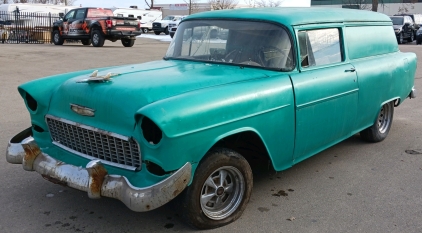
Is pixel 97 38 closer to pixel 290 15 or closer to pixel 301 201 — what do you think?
pixel 290 15

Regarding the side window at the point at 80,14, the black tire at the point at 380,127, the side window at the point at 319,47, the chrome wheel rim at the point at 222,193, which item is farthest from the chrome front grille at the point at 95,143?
the side window at the point at 80,14

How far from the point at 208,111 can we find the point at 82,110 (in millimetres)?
979

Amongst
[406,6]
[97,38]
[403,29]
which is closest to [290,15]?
[97,38]

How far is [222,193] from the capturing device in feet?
11.0

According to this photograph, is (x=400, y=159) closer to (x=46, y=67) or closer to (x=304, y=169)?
(x=304, y=169)

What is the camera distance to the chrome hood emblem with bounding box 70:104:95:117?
3.20 meters

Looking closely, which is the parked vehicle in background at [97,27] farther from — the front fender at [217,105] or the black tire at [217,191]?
the black tire at [217,191]

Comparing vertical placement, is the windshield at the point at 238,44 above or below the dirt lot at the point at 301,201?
above

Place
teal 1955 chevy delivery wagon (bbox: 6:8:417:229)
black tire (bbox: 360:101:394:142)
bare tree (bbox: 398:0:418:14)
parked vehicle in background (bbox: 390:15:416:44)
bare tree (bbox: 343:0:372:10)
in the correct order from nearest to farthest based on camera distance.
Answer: teal 1955 chevy delivery wagon (bbox: 6:8:417:229), black tire (bbox: 360:101:394:142), parked vehicle in background (bbox: 390:15:416:44), bare tree (bbox: 343:0:372:10), bare tree (bbox: 398:0:418:14)

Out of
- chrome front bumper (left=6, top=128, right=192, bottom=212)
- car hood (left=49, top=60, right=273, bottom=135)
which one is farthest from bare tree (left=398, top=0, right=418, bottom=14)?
chrome front bumper (left=6, top=128, right=192, bottom=212)

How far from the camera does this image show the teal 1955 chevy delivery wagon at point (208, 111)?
2930mm

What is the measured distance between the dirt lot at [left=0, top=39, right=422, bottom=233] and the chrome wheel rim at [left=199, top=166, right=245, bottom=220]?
0.45 ft

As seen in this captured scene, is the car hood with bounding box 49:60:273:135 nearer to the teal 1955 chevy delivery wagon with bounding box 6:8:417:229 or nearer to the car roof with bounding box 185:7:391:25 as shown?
the teal 1955 chevy delivery wagon with bounding box 6:8:417:229

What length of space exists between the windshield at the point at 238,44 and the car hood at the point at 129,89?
6.3 inches
